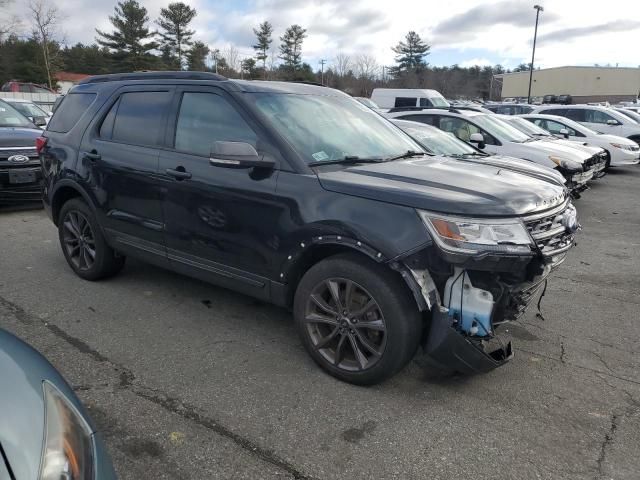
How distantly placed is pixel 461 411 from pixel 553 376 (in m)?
0.83

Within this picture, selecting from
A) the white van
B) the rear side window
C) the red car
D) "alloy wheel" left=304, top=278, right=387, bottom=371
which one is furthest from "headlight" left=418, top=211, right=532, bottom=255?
the red car

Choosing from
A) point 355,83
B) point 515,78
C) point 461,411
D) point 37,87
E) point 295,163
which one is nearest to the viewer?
point 461,411

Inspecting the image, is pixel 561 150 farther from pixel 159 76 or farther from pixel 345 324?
pixel 345 324

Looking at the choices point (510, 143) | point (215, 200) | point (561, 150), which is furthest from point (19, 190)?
point (561, 150)

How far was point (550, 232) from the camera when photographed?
2998 mm

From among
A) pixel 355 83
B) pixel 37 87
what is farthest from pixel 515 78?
pixel 37 87

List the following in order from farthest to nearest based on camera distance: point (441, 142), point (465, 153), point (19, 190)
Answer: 1. point (19, 190)
2. point (441, 142)
3. point (465, 153)

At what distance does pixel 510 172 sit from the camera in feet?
11.8

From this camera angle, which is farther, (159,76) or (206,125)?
(159,76)

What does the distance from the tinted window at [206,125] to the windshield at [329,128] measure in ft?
0.66

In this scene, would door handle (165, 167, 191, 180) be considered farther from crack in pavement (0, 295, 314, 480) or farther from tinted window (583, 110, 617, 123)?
tinted window (583, 110, 617, 123)

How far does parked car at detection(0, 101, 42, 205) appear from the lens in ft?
24.5

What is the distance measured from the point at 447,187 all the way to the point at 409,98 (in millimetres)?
23510

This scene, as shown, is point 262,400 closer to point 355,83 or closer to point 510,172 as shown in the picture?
point 510,172
